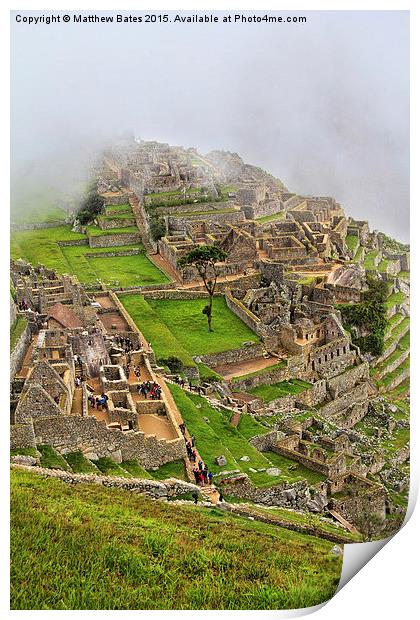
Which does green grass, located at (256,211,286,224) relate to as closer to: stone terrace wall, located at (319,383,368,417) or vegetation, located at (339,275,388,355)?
vegetation, located at (339,275,388,355)

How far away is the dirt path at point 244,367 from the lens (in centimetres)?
2485

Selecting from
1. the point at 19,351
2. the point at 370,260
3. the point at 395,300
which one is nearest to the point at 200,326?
the point at 395,300

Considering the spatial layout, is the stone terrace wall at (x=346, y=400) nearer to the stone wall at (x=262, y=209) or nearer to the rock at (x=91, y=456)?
the rock at (x=91, y=456)

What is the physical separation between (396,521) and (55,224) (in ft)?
68.0

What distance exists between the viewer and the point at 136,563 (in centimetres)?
1070

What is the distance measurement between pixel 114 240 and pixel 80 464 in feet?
80.3

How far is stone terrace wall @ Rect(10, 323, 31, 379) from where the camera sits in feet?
47.4

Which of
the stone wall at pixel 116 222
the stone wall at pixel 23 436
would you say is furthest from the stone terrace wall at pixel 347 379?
the stone wall at pixel 116 222

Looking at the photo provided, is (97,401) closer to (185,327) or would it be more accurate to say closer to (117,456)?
(117,456)

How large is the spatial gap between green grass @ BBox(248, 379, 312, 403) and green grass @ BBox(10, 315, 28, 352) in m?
8.29

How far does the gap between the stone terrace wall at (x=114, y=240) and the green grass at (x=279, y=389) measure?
45.6ft

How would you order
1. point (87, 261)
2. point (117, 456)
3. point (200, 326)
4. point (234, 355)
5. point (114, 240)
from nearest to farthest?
1. point (117, 456)
2. point (234, 355)
3. point (200, 326)
4. point (87, 261)
5. point (114, 240)

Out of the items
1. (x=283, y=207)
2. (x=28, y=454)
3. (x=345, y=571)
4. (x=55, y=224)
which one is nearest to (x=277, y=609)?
(x=345, y=571)

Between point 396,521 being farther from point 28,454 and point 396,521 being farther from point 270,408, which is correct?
point 270,408
